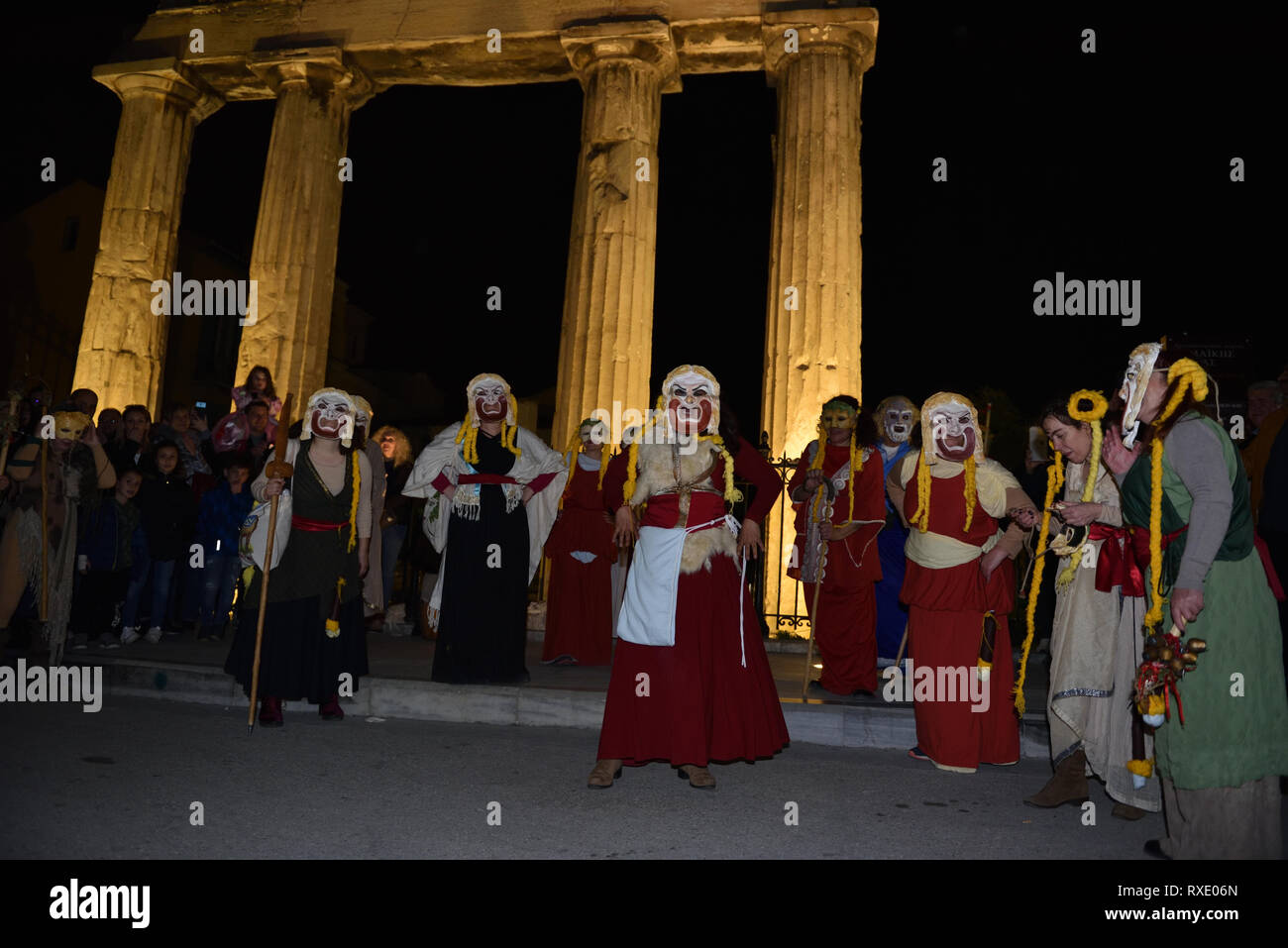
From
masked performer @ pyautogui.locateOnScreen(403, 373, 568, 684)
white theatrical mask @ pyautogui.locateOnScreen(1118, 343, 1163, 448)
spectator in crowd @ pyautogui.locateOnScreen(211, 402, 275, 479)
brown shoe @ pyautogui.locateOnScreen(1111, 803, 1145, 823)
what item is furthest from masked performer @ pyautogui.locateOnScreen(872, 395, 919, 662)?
spectator in crowd @ pyautogui.locateOnScreen(211, 402, 275, 479)

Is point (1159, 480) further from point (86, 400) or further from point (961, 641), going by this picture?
point (86, 400)

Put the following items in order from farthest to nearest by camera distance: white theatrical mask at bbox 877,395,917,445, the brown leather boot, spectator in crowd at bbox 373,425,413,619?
spectator in crowd at bbox 373,425,413,619 → white theatrical mask at bbox 877,395,917,445 → the brown leather boot

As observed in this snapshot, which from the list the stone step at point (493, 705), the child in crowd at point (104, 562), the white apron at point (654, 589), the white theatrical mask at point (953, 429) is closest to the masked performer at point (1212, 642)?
the white theatrical mask at point (953, 429)

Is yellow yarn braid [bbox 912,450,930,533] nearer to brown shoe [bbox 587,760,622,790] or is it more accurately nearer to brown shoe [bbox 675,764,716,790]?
brown shoe [bbox 675,764,716,790]

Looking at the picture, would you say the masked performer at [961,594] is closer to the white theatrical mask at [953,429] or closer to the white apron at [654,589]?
the white theatrical mask at [953,429]

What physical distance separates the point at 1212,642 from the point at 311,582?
506cm

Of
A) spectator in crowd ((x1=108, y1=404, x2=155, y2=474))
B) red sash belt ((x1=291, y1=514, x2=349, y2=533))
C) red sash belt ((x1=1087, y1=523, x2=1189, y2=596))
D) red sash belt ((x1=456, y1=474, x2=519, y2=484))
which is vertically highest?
spectator in crowd ((x1=108, y1=404, x2=155, y2=474))

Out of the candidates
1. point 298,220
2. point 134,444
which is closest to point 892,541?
point 134,444

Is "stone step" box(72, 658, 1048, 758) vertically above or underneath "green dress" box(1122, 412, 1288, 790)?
underneath

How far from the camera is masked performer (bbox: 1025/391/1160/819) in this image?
4.11 metres

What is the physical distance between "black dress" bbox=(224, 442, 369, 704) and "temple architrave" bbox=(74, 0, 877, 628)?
5.91 metres

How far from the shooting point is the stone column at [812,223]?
37.3 feet

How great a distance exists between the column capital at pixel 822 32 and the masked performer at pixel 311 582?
29.7ft
